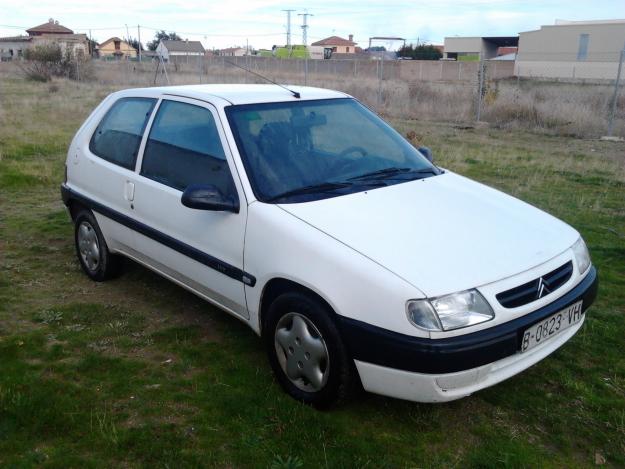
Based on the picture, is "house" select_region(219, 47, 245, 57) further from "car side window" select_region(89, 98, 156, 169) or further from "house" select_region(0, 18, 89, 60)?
"car side window" select_region(89, 98, 156, 169)

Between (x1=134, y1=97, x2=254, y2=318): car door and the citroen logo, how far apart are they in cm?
151

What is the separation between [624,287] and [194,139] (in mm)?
3648

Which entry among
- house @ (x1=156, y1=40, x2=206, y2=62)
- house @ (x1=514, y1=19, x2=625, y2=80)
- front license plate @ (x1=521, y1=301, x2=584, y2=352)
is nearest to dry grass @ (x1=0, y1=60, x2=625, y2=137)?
front license plate @ (x1=521, y1=301, x2=584, y2=352)

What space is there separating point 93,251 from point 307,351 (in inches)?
105

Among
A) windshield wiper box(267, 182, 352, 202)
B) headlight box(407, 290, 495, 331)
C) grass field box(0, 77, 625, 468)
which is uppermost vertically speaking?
windshield wiper box(267, 182, 352, 202)

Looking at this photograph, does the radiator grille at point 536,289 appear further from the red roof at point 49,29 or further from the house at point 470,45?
the red roof at point 49,29

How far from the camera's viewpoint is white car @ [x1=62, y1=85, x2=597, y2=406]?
2670mm

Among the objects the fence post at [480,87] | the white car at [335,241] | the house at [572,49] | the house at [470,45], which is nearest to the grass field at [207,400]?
the white car at [335,241]

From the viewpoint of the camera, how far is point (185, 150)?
3.83m

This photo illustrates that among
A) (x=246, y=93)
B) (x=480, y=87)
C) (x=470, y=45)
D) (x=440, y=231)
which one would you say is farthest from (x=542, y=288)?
(x=470, y=45)

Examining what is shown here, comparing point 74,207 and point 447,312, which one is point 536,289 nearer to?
point 447,312

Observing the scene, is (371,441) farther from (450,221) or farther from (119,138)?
(119,138)

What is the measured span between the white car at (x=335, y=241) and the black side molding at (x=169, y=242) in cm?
1

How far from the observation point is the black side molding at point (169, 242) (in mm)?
3346
